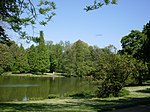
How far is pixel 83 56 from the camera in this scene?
10650cm

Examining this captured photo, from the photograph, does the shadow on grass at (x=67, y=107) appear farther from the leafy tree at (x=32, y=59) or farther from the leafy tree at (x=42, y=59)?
the leafy tree at (x=42, y=59)

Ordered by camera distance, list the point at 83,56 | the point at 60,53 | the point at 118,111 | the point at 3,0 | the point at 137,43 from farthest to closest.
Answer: the point at 60,53
the point at 83,56
the point at 137,43
the point at 118,111
the point at 3,0

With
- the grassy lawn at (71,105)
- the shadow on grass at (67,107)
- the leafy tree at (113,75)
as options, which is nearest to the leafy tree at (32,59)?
the leafy tree at (113,75)

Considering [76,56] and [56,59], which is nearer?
[76,56]

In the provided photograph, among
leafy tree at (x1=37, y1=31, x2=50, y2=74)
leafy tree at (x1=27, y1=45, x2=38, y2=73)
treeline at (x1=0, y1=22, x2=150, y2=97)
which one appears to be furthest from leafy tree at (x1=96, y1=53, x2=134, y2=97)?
leafy tree at (x1=37, y1=31, x2=50, y2=74)

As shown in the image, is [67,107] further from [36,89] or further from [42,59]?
[42,59]

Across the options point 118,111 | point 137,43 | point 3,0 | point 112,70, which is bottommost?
point 118,111

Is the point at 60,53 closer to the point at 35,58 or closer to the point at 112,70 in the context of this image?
the point at 35,58

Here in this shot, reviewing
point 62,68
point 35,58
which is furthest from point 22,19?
point 62,68

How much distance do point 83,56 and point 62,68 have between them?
855 cm

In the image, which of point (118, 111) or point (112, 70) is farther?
point (112, 70)

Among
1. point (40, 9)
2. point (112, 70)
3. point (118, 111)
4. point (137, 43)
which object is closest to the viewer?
point (40, 9)

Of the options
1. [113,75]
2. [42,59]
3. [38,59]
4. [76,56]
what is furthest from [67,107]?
[76,56]

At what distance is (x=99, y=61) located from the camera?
100ft
